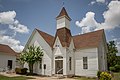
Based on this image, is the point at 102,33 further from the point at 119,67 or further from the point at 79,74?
the point at 119,67

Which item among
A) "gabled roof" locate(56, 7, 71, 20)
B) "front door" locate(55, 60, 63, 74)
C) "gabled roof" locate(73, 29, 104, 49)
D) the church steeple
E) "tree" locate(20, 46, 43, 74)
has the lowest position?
"front door" locate(55, 60, 63, 74)

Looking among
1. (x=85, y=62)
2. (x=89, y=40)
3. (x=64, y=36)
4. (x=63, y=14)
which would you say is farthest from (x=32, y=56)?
(x=89, y=40)

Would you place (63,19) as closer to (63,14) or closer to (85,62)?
(63,14)

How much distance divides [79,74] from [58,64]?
4293 millimetres

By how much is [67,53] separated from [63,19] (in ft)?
21.4

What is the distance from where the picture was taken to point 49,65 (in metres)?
26.2

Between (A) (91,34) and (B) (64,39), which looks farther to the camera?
(A) (91,34)

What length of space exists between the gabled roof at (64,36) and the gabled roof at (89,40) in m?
2.39

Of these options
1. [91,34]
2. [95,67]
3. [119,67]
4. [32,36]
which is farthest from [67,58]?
[119,67]

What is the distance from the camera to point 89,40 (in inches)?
1069

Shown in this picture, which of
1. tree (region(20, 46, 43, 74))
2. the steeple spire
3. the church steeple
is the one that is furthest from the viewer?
the steeple spire

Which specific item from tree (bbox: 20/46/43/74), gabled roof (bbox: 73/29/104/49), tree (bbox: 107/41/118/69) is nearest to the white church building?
gabled roof (bbox: 73/29/104/49)

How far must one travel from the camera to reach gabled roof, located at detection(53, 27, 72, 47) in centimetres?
2585

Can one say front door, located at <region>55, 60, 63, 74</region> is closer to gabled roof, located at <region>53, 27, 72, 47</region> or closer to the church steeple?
gabled roof, located at <region>53, 27, 72, 47</region>
